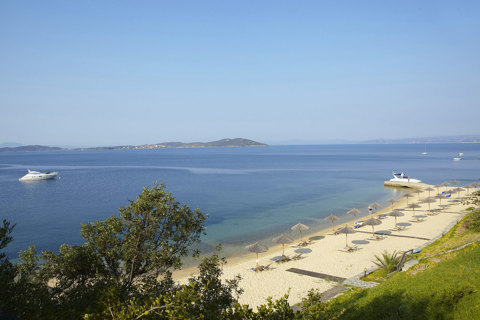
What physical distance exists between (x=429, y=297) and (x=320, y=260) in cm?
1451

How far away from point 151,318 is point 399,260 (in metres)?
16.4

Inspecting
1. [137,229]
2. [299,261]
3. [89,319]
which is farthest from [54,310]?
[299,261]

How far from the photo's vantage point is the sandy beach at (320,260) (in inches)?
731

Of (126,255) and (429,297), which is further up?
(126,255)

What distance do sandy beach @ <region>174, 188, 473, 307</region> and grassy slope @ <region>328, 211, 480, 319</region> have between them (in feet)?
18.6

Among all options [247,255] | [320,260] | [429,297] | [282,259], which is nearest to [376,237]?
[320,260]

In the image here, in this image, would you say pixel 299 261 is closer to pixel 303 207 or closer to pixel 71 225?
pixel 303 207

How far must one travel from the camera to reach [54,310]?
6.57 m

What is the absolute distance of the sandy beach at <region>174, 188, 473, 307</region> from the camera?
61.0ft

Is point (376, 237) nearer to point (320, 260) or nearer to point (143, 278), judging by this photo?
point (320, 260)

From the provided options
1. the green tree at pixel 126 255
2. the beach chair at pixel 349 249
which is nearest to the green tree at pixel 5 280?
the green tree at pixel 126 255

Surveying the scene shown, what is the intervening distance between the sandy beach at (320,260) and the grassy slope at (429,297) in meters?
5.67

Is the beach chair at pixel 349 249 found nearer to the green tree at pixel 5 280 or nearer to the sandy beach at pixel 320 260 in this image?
the sandy beach at pixel 320 260

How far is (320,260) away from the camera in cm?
2352
